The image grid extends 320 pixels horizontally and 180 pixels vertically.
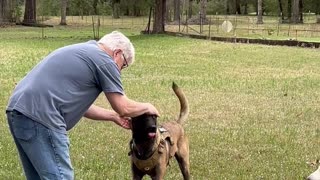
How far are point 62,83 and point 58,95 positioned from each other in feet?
0.28

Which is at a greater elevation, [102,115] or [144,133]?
[102,115]

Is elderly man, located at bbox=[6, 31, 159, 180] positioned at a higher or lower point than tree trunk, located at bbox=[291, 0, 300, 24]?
lower

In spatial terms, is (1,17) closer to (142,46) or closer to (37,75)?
(142,46)

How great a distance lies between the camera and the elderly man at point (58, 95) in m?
4.14

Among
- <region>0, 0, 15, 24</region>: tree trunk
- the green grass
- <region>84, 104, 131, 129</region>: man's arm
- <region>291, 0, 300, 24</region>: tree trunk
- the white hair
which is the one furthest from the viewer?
<region>291, 0, 300, 24</region>: tree trunk

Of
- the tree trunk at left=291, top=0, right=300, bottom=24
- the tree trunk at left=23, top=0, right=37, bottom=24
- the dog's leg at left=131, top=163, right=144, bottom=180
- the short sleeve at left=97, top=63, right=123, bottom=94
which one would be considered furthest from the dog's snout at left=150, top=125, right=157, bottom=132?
the tree trunk at left=291, top=0, right=300, bottom=24

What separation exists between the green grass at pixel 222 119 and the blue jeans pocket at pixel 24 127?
2.74 metres

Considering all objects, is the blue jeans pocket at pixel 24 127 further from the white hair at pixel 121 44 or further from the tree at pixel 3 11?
the tree at pixel 3 11

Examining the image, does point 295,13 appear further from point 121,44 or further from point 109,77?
point 109,77

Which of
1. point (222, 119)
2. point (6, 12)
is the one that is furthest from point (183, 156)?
point (6, 12)

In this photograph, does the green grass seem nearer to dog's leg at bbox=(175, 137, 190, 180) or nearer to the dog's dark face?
dog's leg at bbox=(175, 137, 190, 180)

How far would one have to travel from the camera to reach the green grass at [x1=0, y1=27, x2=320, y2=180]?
24.6ft

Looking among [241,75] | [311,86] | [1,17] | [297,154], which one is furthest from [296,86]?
[1,17]

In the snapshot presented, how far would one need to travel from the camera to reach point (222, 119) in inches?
434
